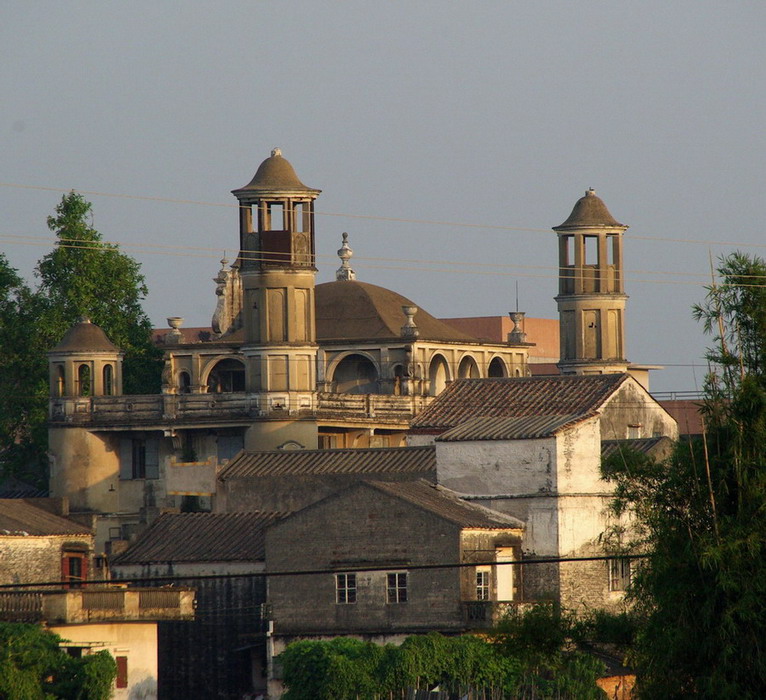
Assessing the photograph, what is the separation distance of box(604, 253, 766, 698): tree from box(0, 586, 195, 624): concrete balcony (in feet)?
54.3

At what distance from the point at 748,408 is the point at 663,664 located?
150 inches

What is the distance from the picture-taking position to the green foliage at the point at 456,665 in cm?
3931

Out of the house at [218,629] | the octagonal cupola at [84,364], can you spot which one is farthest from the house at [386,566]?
the octagonal cupola at [84,364]

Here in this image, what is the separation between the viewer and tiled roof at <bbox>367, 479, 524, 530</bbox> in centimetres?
4706

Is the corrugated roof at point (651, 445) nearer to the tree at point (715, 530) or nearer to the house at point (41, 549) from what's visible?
the house at point (41, 549)

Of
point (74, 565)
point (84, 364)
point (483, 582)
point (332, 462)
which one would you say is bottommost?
point (483, 582)

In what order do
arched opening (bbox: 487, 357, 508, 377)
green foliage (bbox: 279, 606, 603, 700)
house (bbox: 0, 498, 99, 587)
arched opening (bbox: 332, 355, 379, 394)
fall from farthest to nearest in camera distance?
arched opening (bbox: 487, 357, 508, 377) < arched opening (bbox: 332, 355, 379, 394) < house (bbox: 0, 498, 99, 587) < green foliage (bbox: 279, 606, 603, 700)

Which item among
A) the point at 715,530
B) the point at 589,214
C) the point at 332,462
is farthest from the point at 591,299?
the point at 715,530

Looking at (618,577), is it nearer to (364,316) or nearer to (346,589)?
(346,589)

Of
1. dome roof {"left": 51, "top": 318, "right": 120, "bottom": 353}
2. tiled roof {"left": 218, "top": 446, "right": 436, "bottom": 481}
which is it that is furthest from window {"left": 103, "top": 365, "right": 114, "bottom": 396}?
tiled roof {"left": 218, "top": 446, "right": 436, "bottom": 481}

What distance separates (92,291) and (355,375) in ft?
31.8

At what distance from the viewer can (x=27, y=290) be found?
7481cm

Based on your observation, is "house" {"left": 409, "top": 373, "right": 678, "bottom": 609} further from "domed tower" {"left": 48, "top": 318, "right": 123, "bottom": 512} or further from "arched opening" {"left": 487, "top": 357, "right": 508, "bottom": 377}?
"arched opening" {"left": 487, "top": 357, "right": 508, "bottom": 377}

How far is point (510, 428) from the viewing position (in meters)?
50.3
